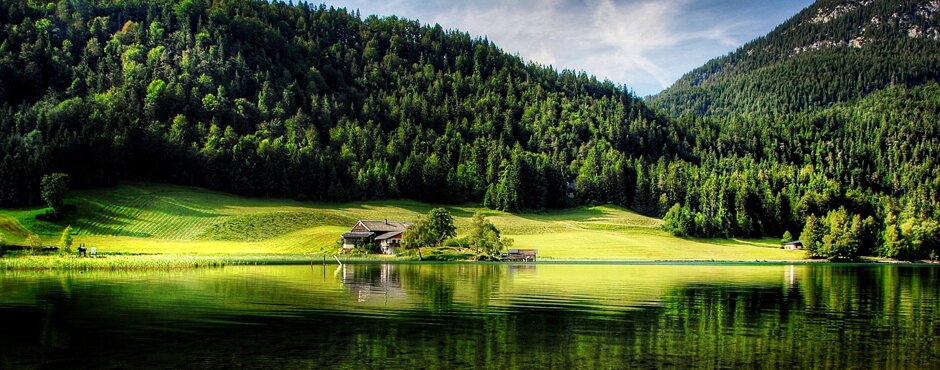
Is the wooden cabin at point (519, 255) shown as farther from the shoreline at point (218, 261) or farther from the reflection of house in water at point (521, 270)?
the reflection of house in water at point (521, 270)

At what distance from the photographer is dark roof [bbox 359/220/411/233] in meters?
121

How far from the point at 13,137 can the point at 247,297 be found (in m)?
112

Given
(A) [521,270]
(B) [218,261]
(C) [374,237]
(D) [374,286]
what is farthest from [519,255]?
(D) [374,286]

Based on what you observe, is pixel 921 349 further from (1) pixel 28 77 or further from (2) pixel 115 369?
(1) pixel 28 77

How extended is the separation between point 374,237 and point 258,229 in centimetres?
2152

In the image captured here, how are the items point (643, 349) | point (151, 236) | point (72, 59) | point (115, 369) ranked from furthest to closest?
point (72, 59) < point (151, 236) < point (643, 349) < point (115, 369)

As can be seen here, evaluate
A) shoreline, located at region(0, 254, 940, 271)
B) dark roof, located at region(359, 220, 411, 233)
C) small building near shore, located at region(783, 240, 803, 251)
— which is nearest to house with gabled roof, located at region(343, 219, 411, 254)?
dark roof, located at region(359, 220, 411, 233)

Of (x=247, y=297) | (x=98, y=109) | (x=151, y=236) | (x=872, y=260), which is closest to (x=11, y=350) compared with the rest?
(x=247, y=297)

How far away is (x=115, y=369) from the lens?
64.5ft

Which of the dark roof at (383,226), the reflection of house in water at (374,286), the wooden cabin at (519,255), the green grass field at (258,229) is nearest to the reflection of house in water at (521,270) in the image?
the reflection of house in water at (374,286)

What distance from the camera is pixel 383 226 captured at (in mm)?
125062

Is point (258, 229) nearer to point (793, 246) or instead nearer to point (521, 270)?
point (521, 270)

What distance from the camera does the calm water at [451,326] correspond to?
72.0 ft

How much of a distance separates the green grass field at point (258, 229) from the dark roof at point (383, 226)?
220 inches
